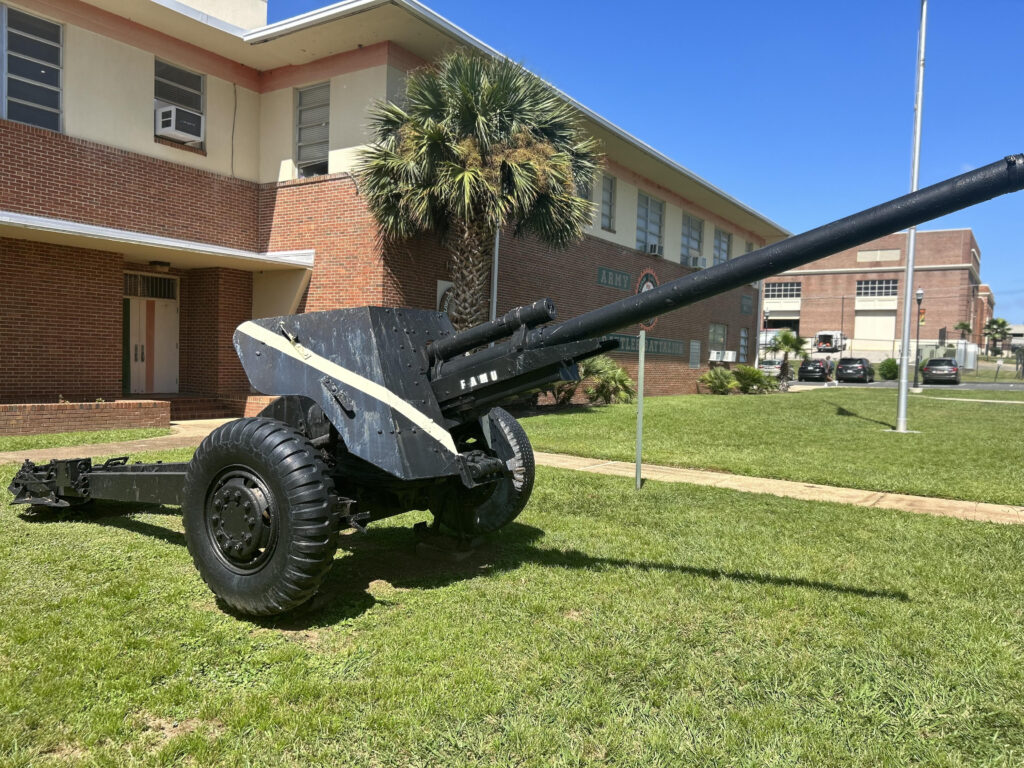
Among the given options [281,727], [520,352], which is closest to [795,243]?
[520,352]

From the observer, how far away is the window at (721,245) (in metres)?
28.4

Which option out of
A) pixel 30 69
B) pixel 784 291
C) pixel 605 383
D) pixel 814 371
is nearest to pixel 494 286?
pixel 605 383

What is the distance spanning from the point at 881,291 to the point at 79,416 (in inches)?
2916

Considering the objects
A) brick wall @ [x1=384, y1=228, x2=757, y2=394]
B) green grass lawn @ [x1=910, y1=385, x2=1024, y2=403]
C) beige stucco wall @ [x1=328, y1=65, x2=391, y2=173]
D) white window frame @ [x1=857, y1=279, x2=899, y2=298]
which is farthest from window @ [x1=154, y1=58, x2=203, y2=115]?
white window frame @ [x1=857, y1=279, x2=899, y2=298]

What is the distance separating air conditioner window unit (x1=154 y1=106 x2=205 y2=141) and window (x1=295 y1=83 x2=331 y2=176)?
1.92 metres

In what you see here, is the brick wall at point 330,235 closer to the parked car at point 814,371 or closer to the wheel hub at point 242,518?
the wheel hub at point 242,518

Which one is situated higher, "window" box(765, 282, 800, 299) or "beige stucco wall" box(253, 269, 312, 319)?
"window" box(765, 282, 800, 299)

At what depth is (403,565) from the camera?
4746mm

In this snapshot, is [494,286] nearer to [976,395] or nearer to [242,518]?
[242,518]

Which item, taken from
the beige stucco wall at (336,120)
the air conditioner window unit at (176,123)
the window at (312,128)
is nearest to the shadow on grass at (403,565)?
the beige stucco wall at (336,120)

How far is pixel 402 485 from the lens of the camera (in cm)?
402

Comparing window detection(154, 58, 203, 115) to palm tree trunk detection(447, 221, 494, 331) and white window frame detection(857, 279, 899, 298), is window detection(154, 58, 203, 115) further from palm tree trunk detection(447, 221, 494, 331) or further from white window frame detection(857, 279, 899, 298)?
white window frame detection(857, 279, 899, 298)

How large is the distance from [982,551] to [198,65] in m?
15.2

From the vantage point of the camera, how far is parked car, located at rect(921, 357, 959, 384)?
42375 millimetres
